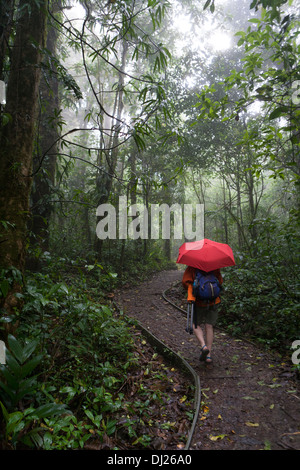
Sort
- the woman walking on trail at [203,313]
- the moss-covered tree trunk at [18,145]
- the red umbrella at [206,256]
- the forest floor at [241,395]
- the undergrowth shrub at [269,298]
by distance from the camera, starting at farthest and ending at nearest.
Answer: the undergrowth shrub at [269,298], the woman walking on trail at [203,313], the red umbrella at [206,256], the moss-covered tree trunk at [18,145], the forest floor at [241,395]

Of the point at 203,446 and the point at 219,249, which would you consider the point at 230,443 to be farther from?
the point at 219,249

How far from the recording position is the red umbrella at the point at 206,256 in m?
3.93

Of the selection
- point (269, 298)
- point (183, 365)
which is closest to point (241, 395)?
point (183, 365)

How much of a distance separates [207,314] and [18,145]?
3444 millimetres

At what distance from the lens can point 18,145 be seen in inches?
115

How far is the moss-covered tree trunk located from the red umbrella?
216cm

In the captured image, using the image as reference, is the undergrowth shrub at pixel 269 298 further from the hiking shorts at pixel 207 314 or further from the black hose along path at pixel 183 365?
the black hose along path at pixel 183 365

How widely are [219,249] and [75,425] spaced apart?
2813 millimetres

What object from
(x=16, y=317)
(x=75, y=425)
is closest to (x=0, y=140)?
(x=16, y=317)

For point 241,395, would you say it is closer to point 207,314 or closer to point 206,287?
point 207,314

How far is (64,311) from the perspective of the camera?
3689 mm

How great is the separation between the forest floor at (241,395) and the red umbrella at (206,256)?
62.2 inches

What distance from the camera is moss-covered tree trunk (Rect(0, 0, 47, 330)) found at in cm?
275

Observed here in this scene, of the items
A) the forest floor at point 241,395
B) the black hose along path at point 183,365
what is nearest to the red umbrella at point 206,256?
the black hose along path at point 183,365
